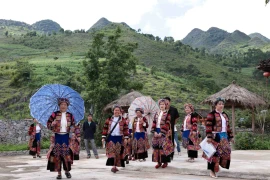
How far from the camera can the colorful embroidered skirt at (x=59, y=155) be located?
814 centimetres

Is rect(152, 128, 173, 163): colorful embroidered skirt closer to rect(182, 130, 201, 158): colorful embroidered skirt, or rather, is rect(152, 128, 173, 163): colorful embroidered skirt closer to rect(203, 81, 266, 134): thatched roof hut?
rect(182, 130, 201, 158): colorful embroidered skirt

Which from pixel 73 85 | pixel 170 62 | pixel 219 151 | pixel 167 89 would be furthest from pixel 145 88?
pixel 219 151

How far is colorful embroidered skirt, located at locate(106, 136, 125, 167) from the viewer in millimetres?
9323

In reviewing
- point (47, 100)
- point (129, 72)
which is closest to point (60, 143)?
point (47, 100)

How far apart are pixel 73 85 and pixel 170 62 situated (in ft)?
106

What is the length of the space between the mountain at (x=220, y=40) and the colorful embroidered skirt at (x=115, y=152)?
10387cm

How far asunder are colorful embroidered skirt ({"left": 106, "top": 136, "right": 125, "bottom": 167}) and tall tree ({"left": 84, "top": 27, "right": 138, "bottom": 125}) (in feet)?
42.5

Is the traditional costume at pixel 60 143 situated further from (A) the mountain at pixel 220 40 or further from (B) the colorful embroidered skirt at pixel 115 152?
(A) the mountain at pixel 220 40

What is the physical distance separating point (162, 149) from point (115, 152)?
1199 millimetres

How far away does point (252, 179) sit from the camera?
25.9 feet

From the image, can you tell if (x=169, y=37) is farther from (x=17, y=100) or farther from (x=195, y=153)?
(x=195, y=153)

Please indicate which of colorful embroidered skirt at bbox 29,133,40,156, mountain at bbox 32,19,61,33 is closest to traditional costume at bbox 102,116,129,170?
colorful embroidered skirt at bbox 29,133,40,156

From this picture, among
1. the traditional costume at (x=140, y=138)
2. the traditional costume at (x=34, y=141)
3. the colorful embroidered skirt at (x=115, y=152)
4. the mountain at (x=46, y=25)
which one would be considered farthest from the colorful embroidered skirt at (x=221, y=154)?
the mountain at (x=46, y=25)

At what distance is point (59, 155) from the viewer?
816 centimetres
